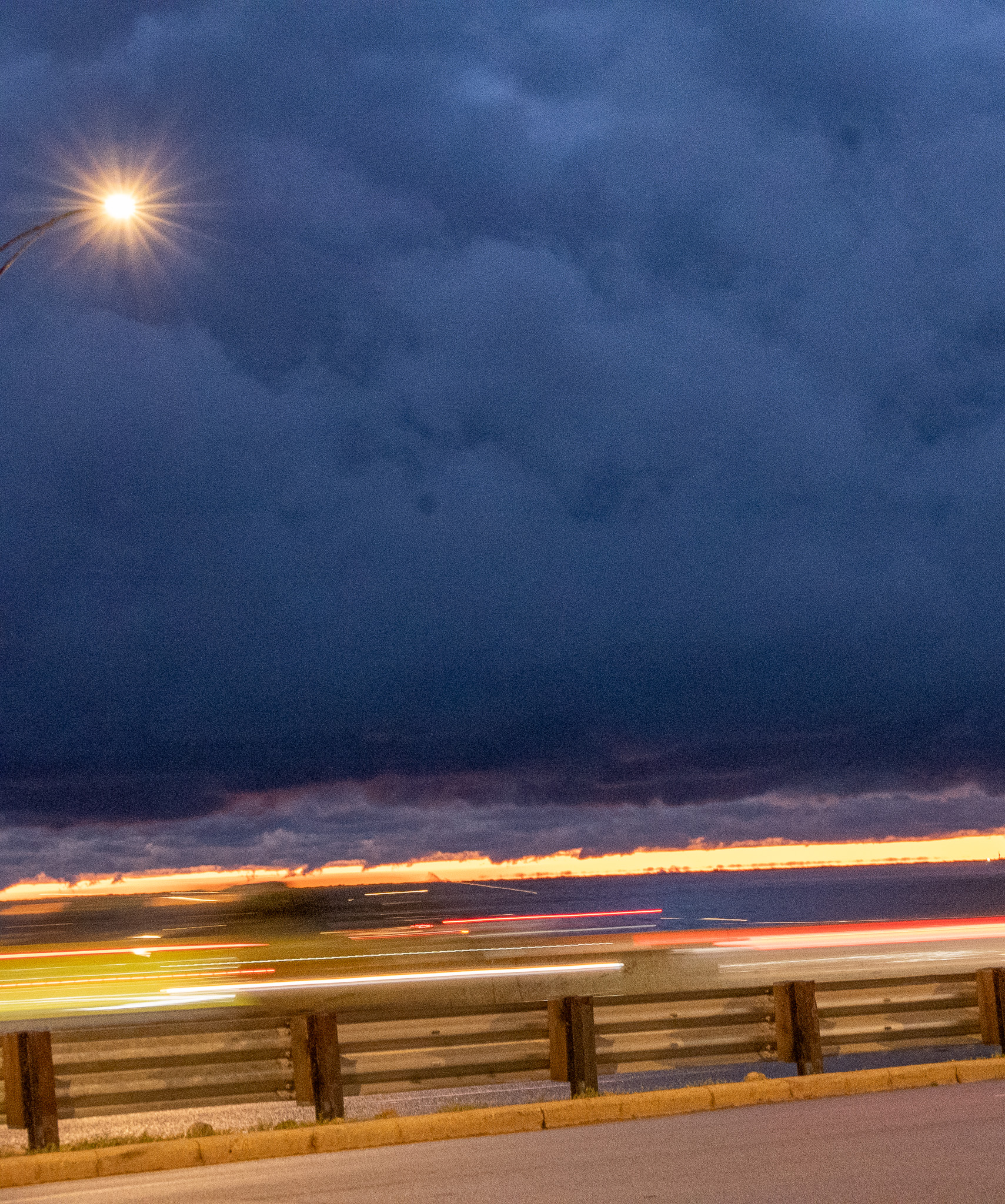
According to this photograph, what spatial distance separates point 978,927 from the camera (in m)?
45.9

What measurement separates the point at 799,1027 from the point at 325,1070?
4468 millimetres

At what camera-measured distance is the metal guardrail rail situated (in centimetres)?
1025

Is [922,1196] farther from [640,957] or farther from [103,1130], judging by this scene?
[640,957]

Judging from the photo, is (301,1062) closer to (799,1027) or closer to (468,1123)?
(468,1123)

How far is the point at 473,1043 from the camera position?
11258 mm

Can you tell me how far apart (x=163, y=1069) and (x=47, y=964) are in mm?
54533

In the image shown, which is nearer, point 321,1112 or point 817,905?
point 321,1112

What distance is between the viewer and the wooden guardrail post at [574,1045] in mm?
11273

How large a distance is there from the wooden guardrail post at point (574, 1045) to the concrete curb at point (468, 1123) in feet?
0.93

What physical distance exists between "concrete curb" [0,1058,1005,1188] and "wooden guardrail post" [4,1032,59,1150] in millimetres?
495

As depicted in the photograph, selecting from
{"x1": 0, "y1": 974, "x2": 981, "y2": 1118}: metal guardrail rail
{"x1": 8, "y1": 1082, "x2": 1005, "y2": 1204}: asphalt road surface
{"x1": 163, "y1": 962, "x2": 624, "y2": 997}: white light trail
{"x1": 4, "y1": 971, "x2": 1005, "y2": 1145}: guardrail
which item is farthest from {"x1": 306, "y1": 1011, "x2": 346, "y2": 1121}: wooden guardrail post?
{"x1": 163, "y1": 962, "x2": 624, "y2": 997}: white light trail

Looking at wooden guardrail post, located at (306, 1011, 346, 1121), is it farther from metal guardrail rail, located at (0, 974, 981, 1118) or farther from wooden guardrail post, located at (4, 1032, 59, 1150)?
wooden guardrail post, located at (4, 1032, 59, 1150)

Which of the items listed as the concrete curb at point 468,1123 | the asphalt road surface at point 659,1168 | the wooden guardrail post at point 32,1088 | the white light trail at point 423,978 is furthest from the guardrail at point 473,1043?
the white light trail at point 423,978

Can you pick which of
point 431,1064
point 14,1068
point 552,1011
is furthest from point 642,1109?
point 14,1068
